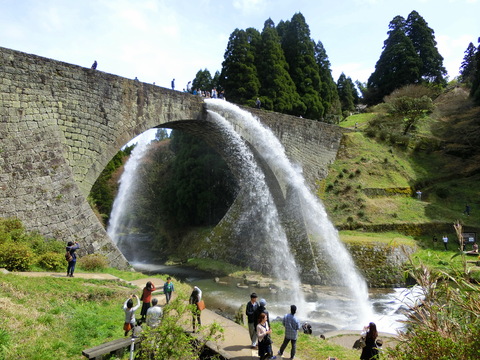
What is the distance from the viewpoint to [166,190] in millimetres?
30328

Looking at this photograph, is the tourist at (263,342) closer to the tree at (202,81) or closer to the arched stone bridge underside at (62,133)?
the arched stone bridge underside at (62,133)

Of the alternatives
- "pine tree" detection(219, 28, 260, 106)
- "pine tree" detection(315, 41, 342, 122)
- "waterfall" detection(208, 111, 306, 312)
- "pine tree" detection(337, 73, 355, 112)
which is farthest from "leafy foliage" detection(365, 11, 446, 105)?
"waterfall" detection(208, 111, 306, 312)

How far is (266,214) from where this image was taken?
2308cm

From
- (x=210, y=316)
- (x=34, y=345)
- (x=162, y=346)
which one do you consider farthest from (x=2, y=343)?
(x=210, y=316)

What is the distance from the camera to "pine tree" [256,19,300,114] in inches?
1177

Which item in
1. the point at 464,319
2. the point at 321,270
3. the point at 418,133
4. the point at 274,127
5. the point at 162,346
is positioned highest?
the point at 418,133

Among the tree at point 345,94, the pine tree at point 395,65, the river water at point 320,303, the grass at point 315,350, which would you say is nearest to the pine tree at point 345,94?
the tree at point 345,94

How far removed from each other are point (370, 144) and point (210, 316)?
1024 inches

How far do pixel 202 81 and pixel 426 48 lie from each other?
31.8 metres

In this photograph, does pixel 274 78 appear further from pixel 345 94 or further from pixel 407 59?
pixel 345 94

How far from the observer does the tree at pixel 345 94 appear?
52.2 m

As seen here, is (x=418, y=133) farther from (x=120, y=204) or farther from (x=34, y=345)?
(x=34, y=345)

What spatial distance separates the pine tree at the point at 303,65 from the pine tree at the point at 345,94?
19.6 m

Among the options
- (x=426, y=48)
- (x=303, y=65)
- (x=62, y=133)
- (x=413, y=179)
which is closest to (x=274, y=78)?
(x=303, y=65)
